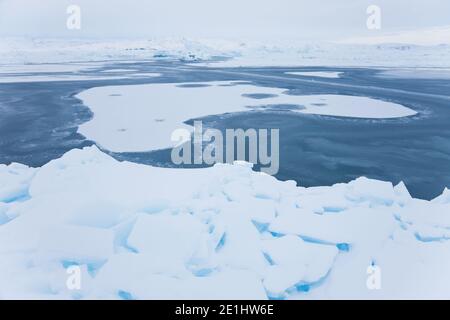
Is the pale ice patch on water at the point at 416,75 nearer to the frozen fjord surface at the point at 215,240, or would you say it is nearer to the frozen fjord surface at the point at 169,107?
the frozen fjord surface at the point at 169,107

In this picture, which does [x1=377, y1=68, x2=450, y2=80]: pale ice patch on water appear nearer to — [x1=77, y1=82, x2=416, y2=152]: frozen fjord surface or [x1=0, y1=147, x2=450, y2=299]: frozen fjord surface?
[x1=77, y1=82, x2=416, y2=152]: frozen fjord surface

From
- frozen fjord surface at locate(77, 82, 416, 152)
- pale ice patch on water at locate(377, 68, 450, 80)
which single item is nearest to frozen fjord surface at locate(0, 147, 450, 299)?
frozen fjord surface at locate(77, 82, 416, 152)

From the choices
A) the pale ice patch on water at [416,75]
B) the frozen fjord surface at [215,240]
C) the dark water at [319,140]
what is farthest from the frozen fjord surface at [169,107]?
the pale ice patch on water at [416,75]
